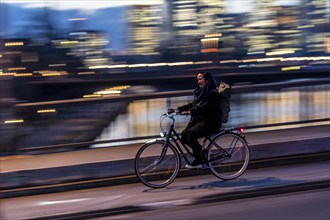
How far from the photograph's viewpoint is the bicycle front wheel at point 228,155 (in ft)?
25.9

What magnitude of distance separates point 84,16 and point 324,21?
332 inches

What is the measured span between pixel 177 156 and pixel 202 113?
70cm

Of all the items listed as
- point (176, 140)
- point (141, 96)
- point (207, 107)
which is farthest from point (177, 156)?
point (141, 96)

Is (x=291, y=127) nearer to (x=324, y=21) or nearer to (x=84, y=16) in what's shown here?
(x=84, y=16)

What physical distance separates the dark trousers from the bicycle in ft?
0.30

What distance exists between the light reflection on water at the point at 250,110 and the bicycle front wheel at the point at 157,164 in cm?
160

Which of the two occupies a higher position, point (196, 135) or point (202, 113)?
point (202, 113)

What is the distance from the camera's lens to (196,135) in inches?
301

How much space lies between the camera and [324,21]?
19016mm

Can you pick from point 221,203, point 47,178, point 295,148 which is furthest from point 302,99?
point 47,178

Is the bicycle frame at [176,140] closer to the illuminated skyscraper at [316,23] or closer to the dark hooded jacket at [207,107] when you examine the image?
the dark hooded jacket at [207,107]

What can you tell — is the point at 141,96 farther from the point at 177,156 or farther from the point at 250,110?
the point at 250,110

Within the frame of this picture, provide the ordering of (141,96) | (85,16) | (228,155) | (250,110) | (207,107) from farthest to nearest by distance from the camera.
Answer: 1. (85,16)
2. (250,110)
3. (141,96)
4. (228,155)
5. (207,107)

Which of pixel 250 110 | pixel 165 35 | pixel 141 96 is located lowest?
pixel 250 110
